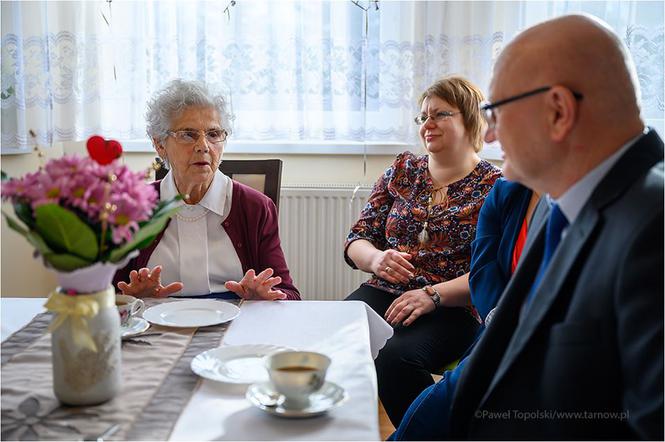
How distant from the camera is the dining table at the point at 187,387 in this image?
103 centimetres

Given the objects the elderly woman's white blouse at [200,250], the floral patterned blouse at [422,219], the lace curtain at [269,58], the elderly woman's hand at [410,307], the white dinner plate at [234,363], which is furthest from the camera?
the lace curtain at [269,58]

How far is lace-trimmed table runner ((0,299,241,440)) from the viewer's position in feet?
3.37

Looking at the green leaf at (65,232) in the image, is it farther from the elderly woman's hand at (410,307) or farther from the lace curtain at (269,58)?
the lace curtain at (269,58)

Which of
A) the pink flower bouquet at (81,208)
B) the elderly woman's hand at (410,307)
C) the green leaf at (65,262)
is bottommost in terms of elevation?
the elderly woman's hand at (410,307)

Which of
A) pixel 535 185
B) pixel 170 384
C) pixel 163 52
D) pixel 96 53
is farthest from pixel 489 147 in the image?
pixel 170 384

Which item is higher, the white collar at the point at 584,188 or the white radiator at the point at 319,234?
the white collar at the point at 584,188

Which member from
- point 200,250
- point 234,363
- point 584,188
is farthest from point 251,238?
point 584,188

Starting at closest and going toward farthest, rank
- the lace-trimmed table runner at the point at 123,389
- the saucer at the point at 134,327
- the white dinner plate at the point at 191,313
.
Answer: the lace-trimmed table runner at the point at 123,389 → the saucer at the point at 134,327 → the white dinner plate at the point at 191,313

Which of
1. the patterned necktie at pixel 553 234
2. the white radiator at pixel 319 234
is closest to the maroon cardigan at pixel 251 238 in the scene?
the patterned necktie at pixel 553 234

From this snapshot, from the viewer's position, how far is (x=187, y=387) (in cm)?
118

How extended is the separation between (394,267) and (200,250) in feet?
2.20

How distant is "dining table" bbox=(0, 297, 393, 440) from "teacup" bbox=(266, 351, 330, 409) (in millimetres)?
33

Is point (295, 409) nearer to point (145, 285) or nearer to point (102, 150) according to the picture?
point (102, 150)

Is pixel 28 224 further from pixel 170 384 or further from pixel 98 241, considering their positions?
pixel 170 384
